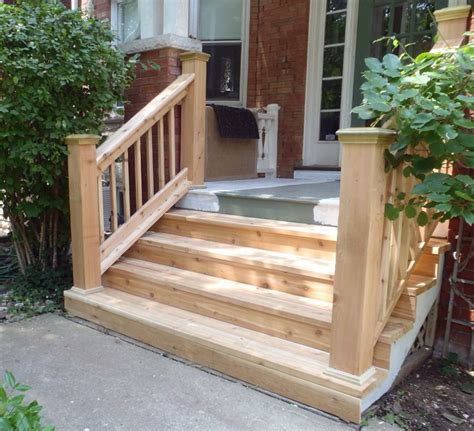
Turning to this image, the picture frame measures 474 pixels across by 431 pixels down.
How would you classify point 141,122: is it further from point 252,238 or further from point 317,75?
point 317,75

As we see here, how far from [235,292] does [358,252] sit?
0.95 metres

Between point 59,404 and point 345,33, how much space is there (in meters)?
4.44

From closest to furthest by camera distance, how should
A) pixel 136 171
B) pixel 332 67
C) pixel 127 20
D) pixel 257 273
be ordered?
pixel 257 273 → pixel 136 171 → pixel 332 67 → pixel 127 20

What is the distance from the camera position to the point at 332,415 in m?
2.07

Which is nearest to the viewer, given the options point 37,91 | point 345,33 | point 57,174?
point 37,91

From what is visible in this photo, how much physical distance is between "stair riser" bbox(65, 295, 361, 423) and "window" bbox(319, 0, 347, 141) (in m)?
3.25

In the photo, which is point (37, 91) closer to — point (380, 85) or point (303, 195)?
point (303, 195)

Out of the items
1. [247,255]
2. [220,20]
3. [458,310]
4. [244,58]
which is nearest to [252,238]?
[247,255]

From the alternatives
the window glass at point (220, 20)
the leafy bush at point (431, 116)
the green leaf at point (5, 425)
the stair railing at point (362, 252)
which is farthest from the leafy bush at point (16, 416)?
the window glass at point (220, 20)

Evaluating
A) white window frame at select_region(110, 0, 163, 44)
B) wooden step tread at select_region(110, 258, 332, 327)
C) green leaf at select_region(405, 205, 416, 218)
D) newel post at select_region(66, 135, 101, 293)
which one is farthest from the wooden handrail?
green leaf at select_region(405, 205, 416, 218)

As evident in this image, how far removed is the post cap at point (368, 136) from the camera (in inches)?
75.3

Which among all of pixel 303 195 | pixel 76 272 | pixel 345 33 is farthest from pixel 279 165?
pixel 76 272

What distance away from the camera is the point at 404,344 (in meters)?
2.38

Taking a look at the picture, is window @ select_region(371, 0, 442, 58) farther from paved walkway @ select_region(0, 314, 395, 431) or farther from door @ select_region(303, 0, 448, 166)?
paved walkway @ select_region(0, 314, 395, 431)
